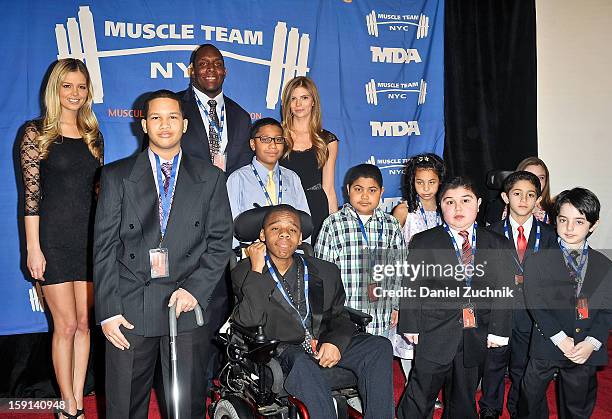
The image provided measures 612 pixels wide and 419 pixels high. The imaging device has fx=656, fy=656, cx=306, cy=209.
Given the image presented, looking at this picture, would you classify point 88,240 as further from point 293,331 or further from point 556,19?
point 556,19

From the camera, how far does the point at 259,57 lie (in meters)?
4.93

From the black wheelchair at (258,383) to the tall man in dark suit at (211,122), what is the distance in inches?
38.3

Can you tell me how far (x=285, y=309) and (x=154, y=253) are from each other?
767 mm

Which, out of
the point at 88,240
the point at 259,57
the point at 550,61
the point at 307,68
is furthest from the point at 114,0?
the point at 550,61

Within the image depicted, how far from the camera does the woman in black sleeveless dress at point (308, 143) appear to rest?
4.38 meters

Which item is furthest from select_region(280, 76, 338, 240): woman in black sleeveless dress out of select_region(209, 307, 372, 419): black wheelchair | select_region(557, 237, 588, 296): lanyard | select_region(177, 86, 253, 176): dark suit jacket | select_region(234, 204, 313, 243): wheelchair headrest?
select_region(557, 237, 588, 296): lanyard

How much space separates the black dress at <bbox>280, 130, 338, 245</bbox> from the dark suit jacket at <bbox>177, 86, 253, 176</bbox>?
0.97 feet

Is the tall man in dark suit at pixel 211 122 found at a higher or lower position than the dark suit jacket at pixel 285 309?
higher

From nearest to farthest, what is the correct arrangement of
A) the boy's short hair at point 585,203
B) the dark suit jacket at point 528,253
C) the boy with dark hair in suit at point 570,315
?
the boy with dark hair in suit at point 570,315 → the boy's short hair at point 585,203 → the dark suit jacket at point 528,253

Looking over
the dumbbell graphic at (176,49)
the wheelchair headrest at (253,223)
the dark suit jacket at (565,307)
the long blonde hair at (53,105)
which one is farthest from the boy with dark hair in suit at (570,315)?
the long blonde hair at (53,105)

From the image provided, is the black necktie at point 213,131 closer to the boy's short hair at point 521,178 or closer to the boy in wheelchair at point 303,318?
the boy in wheelchair at point 303,318

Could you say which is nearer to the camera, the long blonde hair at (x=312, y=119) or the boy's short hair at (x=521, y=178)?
the boy's short hair at (x=521, y=178)

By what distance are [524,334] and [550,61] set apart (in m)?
3.22

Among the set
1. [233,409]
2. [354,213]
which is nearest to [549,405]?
[354,213]
